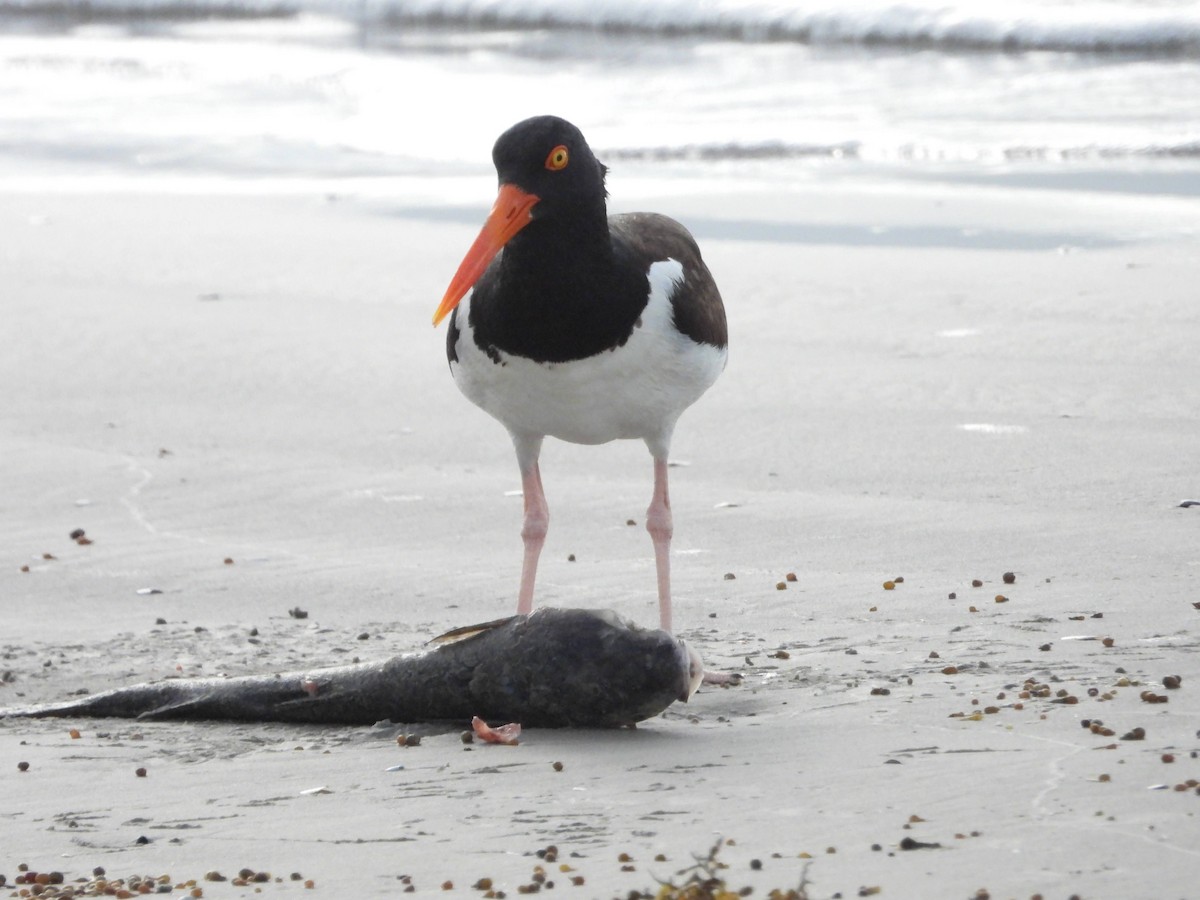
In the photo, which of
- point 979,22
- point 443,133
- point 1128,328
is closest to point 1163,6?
point 979,22

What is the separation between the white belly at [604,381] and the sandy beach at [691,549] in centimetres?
72

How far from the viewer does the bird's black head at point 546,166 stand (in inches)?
197

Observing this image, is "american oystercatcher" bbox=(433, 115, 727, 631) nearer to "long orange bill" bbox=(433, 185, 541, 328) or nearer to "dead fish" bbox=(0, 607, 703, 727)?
"long orange bill" bbox=(433, 185, 541, 328)

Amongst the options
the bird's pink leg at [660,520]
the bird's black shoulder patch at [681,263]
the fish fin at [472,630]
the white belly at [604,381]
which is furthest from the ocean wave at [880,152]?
the fish fin at [472,630]

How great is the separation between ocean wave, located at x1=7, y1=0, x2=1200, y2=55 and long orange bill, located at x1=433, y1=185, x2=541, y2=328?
614 inches

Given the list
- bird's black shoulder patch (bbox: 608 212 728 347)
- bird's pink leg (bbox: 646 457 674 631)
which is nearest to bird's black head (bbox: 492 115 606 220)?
bird's black shoulder patch (bbox: 608 212 728 347)

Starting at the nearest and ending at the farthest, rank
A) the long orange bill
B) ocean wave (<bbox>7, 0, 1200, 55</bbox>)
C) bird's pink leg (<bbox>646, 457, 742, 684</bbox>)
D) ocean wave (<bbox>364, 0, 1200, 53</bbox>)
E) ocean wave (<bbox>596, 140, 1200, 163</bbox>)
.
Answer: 1. the long orange bill
2. bird's pink leg (<bbox>646, 457, 742, 684</bbox>)
3. ocean wave (<bbox>596, 140, 1200, 163</bbox>)
4. ocean wave (<bbox>364, 0, 1200, 53</bbox>)
5. ocean wave (<bbox>7, 0, 1200, 55</bbox>)

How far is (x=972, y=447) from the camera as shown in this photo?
7191 millimetres

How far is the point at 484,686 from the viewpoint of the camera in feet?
15.1

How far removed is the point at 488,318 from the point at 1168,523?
2.48 metres

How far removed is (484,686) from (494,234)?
1.23 m

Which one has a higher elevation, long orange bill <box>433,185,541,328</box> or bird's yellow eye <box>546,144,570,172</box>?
bird's yellow eye <box>546,144,570,172</box>

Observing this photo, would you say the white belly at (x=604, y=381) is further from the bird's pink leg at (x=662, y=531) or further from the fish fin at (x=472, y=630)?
the fish fin at (x=472, y=630)

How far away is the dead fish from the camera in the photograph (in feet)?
14.6
